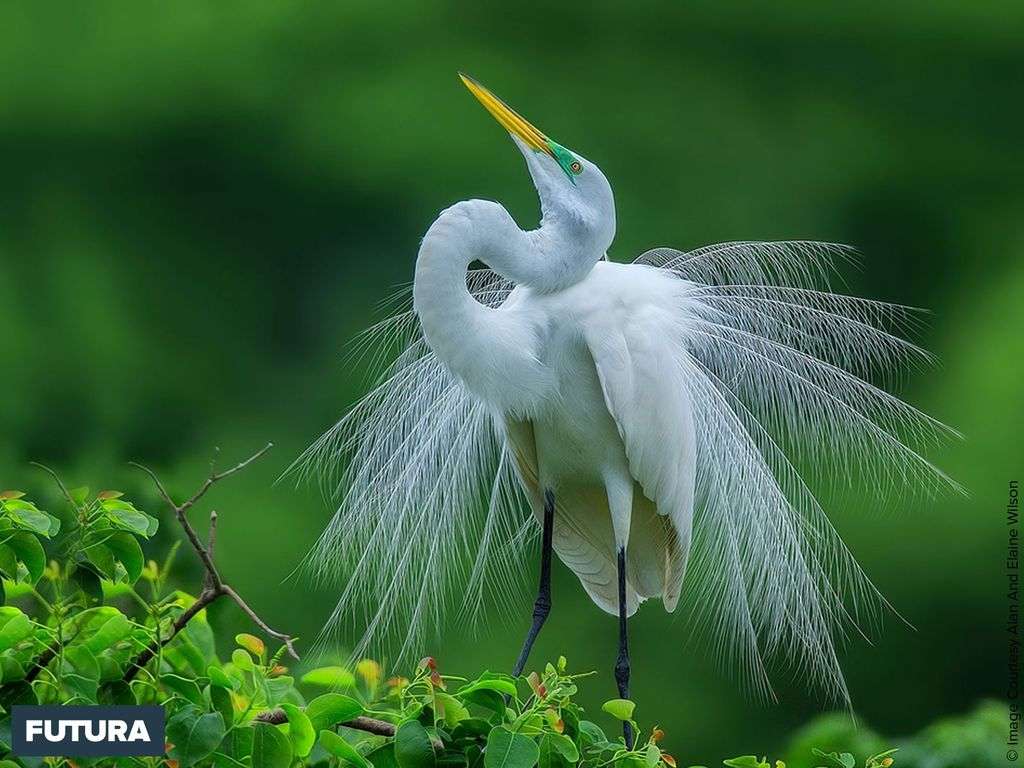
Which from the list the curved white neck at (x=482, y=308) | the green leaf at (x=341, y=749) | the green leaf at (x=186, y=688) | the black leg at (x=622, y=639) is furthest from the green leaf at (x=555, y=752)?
the black leg at (x=622, y=639)

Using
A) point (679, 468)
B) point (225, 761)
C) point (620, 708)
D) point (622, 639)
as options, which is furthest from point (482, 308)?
point (225, 761)

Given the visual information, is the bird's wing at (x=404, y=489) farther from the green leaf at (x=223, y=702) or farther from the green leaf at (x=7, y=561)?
the green leaf at (x=223, y=702)

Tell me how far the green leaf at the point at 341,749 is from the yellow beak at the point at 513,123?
0.69 metres

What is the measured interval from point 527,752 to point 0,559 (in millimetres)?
407

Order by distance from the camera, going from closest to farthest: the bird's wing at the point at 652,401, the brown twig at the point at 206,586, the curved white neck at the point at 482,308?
the brown twig at the point at 206,586 → the curved white neck at the point at 482,308 → the bird's wing at the point at 652,401

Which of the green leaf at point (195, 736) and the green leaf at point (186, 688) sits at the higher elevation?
the green leaf at point (186, 688)

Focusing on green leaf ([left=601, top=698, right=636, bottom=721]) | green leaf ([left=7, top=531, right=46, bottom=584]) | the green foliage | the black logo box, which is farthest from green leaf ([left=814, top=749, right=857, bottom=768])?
green leaf ([left=7, top=531, right=46, bottom=584])

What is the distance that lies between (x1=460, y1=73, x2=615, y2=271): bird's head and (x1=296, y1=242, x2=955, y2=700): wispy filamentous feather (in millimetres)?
296

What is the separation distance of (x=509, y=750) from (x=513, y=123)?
2.34ft

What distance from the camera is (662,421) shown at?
1630 millimetres

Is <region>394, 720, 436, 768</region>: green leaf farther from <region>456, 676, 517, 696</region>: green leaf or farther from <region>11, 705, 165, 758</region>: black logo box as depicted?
<region>11, 705, 165, 758</region>: black logo box

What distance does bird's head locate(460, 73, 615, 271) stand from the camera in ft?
4.78

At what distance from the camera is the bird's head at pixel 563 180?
1.46 meters

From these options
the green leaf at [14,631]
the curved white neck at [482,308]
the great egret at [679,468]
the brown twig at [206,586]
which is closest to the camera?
the brown twig at [206,586]
